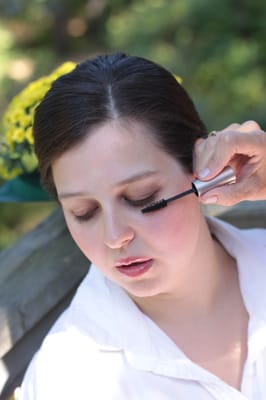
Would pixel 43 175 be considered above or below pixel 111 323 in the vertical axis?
above

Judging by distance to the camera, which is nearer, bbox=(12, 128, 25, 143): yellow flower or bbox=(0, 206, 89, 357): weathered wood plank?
bbox=(0, 206, 89, 357): weathered wood plank

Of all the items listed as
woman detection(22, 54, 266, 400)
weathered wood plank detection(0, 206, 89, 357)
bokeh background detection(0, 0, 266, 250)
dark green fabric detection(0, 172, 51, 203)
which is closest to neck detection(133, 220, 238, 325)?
woman detection(22, 54, 266, 400)

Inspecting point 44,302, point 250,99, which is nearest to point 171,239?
point 44,302

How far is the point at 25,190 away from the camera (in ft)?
4.79

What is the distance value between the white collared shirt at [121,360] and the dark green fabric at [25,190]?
0.37m

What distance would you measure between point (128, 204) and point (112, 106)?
5.8 inches

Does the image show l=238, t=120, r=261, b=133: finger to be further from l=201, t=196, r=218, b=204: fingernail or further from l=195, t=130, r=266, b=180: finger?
l=201, t=196, r=218, b=204: fingernail

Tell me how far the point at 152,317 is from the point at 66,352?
0.16 meters

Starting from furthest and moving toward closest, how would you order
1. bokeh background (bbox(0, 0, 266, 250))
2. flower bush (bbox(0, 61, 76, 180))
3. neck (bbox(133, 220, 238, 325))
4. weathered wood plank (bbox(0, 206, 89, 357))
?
bokeh background (bbox(0, 0, 266, 250)), flower bush (bbox(0, 61, 76, 180)), weathered wood plank (bbox(0, 206, 89, 357)), neck (bbox(133, 220, 238, 325))

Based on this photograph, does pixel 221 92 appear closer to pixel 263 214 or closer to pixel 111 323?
pixel 263 214

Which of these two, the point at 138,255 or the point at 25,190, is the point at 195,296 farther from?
the point at 25,190

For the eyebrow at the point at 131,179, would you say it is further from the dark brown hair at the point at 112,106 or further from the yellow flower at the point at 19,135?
the yellow flower at the point at 19,135

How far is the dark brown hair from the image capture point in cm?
99

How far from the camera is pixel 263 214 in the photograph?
145cm
